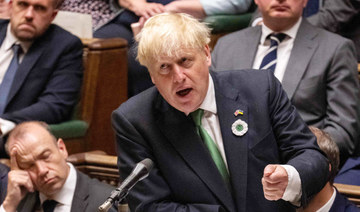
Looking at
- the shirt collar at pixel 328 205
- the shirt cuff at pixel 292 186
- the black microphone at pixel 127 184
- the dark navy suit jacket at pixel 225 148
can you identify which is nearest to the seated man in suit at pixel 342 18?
the shirt collar at pixel 328 205

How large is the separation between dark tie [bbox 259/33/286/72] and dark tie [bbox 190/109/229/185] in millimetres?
1037

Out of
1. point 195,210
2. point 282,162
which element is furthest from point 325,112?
point 195,210

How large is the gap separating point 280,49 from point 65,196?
100 centimetres

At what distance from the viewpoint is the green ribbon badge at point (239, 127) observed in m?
1.71

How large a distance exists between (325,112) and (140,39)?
3.94ft

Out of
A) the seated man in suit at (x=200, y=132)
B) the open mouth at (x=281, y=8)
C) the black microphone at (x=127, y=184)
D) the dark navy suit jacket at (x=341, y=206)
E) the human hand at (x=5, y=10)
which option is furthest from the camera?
the human hand at (x=5, y=10)

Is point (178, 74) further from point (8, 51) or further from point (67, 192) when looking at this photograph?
point (8, 51)

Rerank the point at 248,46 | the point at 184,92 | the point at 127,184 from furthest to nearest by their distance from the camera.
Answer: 1. the point at 248,46
2. the point at 184,92
3. the point at 127,184

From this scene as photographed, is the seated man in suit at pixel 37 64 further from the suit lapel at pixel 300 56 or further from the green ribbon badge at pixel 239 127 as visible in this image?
the green ribbon badge at pixel 239 127

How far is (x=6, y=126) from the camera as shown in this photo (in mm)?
2824

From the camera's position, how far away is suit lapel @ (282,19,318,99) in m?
2.64

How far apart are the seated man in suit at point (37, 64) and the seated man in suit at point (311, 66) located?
72 cm

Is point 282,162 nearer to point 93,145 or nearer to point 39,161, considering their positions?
point 39,161

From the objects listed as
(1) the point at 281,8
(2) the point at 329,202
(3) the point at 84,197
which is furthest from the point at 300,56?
(3) the point at 84,197
